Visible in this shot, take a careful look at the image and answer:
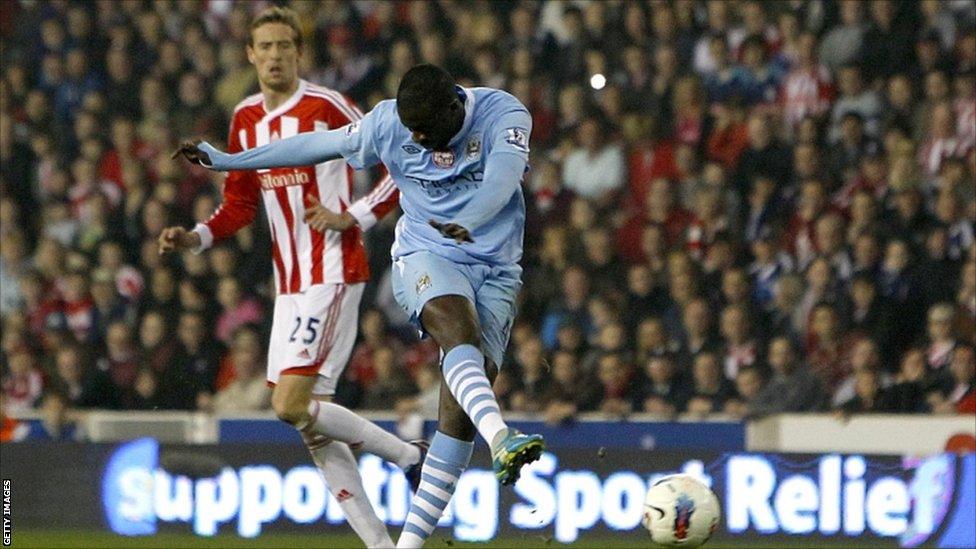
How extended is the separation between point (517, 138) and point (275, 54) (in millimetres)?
1894

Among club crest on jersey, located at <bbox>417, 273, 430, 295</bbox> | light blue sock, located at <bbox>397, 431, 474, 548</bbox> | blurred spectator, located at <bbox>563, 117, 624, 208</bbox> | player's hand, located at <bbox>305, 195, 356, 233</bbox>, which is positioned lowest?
light blue sock, located at <bbox>397, 431, 474, 548</bbox>

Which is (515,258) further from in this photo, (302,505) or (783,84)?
(783,84)

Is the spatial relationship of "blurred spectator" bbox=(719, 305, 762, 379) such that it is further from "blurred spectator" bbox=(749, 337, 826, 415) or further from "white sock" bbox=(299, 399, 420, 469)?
"white sock" bbox=(299, 399, 420, 469)

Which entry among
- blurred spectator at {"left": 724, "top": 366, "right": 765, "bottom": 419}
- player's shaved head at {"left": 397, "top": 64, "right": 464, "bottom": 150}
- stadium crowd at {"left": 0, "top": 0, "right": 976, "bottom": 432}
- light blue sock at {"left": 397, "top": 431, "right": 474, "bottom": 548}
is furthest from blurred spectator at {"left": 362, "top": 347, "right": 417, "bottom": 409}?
player's shaved head at {"left": 397, "top": 64, "right": 464, "bottom": 150}

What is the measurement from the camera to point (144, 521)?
1073 centimetres

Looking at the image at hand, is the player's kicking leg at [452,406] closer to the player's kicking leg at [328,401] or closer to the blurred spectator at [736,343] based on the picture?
the player's kicking leg at [328,401]

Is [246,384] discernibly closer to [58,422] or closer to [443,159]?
[58,422]

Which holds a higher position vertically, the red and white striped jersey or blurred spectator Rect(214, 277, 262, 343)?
the red and white striped jersey

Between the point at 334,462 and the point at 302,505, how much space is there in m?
2.42

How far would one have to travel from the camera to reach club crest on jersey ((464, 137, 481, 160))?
7.27 metres

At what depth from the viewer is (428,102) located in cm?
697

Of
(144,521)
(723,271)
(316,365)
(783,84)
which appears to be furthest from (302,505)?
(783,84)

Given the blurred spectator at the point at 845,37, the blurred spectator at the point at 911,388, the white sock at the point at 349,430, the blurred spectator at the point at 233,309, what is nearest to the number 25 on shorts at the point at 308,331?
the white sock at the point at 349,430

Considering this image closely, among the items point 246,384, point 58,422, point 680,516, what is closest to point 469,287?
point 680,516
